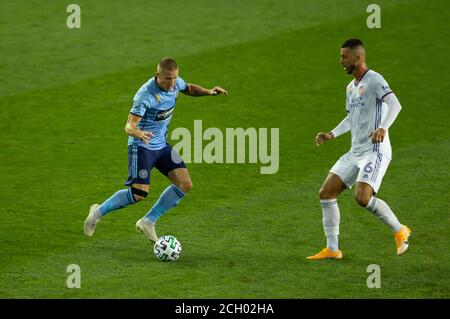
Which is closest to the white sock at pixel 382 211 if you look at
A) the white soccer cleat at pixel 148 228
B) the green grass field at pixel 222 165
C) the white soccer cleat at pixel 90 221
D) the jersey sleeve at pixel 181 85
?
the green grass field at pixel 222 165

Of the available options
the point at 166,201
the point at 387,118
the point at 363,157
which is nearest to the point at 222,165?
the point at 166,201

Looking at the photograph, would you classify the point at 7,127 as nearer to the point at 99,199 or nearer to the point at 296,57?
the point at 99,199

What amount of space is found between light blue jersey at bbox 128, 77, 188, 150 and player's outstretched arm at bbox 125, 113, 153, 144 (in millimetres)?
59

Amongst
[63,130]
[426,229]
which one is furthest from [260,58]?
[426,229]

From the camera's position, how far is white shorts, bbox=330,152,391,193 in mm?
9594

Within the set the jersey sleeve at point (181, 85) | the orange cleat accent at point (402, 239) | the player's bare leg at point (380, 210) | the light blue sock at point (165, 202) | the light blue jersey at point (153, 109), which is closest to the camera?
the player's bare leg at point (380, 210)

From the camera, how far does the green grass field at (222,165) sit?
9.23 meters

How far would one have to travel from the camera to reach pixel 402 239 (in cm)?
966

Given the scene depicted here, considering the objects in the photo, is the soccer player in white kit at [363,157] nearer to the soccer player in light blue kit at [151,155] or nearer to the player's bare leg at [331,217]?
the player's bare leg at [331,217]

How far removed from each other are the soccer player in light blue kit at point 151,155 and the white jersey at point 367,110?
6.13 feet

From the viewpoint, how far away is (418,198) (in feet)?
38.8

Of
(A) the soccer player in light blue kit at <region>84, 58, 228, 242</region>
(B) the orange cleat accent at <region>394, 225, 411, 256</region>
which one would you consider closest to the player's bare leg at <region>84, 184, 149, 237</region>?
(A) the soccer player in light blue kit at <region>84, 58, 228, 242</region>

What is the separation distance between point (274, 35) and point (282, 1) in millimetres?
1835
